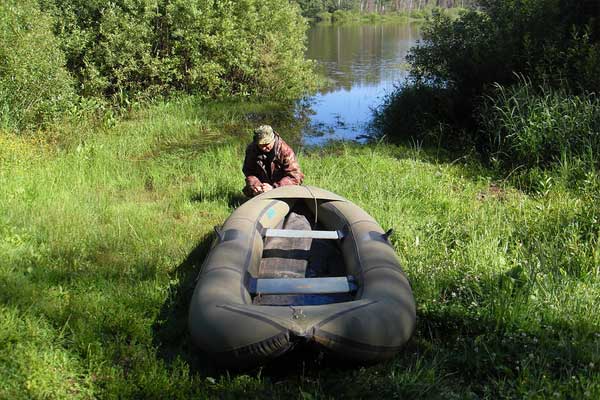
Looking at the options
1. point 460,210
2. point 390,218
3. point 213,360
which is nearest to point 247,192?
point 390,218

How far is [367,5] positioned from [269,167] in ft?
206

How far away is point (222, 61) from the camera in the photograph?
12.4 m

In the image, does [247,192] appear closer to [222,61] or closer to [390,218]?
[390,218]

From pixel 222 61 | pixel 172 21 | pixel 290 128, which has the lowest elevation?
pixel 290 128

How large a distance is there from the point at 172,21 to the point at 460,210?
26.2 ft

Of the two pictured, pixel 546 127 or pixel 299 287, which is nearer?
pixel 299 287

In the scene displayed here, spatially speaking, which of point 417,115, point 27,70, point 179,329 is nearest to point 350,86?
point 417,115

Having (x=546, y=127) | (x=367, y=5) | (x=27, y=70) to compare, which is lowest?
(x=546, y=127)

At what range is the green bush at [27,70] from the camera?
25.6 ft

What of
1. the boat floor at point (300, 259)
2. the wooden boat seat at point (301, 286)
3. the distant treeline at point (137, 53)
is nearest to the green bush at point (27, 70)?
the distant treeline at point (137, 53)

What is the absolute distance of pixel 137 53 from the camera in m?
11.2

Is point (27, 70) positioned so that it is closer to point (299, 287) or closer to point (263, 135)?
point (263, 135)

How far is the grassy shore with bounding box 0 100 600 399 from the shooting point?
303cm

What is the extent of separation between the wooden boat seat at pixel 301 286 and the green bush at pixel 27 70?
5.77 metres
